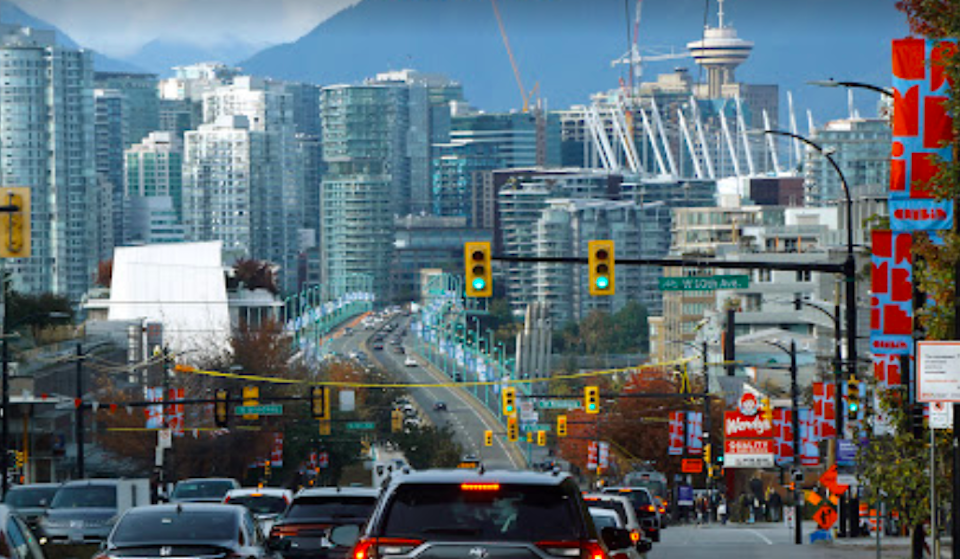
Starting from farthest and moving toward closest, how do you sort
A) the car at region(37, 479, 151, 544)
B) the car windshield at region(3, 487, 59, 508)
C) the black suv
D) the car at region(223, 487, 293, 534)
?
1. the car windshield at region(3, 487, 59, 508)
2. the car at region(223, 487, 293, 534)
3. the car at region(37, 479, 151, 544)
4. the black suv

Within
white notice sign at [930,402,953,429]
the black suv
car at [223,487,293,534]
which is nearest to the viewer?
the black suv

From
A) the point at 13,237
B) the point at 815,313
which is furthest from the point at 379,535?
the point at 815,313

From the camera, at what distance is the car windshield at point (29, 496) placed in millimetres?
47375

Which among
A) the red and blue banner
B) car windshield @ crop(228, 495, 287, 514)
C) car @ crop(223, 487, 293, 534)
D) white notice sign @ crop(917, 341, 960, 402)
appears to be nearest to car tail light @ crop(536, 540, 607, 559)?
white notice sign @ crop(917, 341, 960, 402)

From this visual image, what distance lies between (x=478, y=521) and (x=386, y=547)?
763 millimetres

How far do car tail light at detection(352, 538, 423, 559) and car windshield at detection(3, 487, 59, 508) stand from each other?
2899 cm

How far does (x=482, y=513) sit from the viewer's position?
18.9 m

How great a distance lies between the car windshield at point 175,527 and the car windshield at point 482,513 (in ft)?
22.8

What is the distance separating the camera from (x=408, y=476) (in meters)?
19.3

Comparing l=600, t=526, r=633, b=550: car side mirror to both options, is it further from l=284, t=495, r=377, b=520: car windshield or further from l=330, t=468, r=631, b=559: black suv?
l=284, t=495, r=377, b=520: car windshield

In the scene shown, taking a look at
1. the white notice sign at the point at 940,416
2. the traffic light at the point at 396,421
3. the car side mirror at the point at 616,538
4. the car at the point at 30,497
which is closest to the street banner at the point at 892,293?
the white notice sign at the point at 940,416

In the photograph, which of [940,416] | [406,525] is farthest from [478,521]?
[940,416]

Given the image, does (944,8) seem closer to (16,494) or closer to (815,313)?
(16,494)

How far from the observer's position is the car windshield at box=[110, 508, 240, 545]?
2548 centimetres
